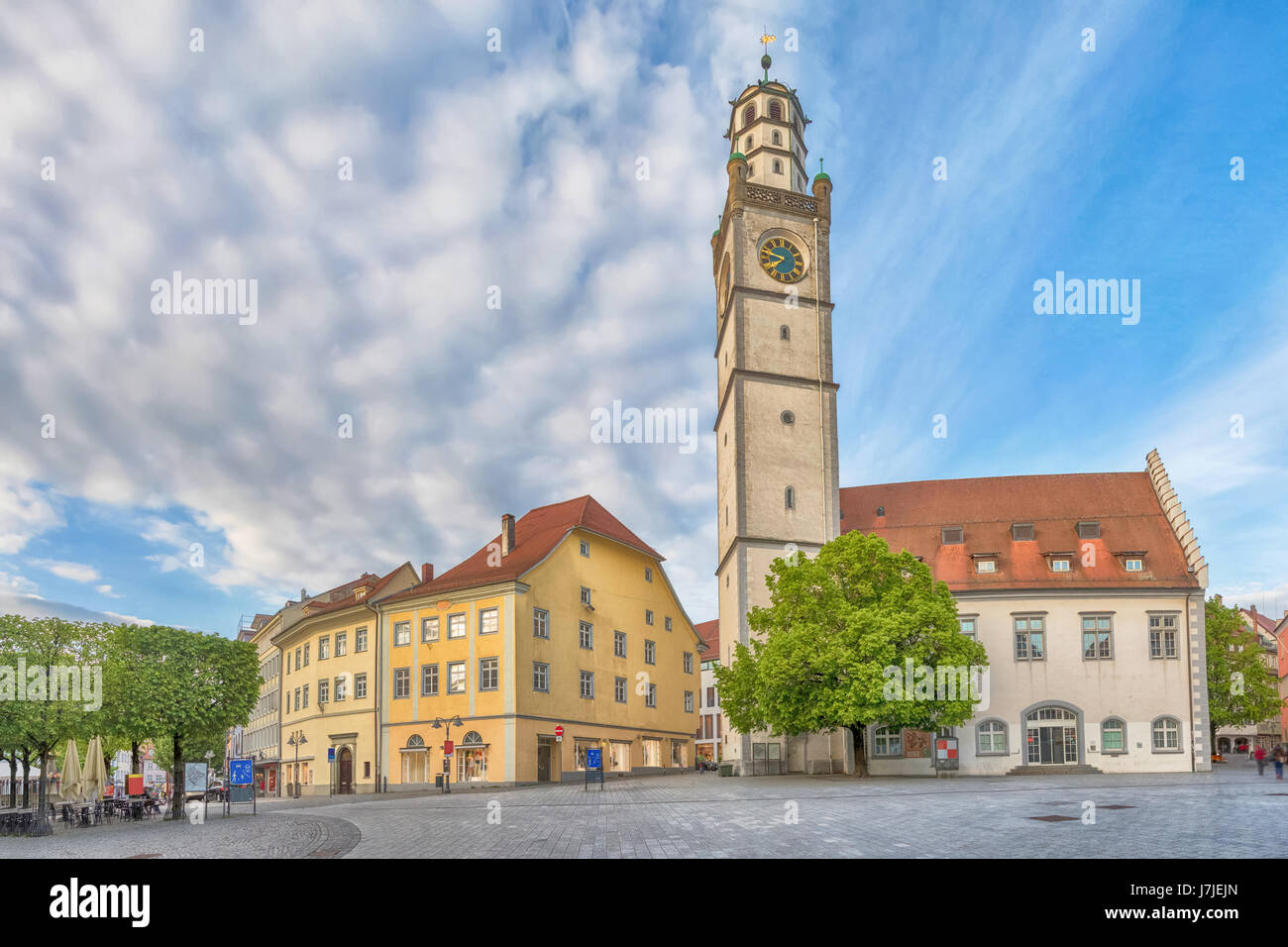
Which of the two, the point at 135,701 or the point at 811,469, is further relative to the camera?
the point at 811,469

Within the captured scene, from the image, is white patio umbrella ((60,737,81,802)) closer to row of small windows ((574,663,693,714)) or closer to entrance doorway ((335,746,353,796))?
entrance doorway ((335,746,353,796))

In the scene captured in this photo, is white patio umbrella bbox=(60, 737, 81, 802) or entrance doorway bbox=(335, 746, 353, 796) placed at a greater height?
white patio umbrella bbox=(60, 737, 81, 802)

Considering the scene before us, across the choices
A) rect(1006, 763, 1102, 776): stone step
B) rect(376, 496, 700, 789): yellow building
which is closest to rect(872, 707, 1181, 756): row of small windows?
rect(1006, 763, 1102, 776): stone step

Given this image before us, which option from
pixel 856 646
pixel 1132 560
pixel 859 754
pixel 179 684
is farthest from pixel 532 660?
pixel 1132 560

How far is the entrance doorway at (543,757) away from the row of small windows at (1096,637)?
20817 millimetres

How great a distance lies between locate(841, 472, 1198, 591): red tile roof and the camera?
47.5m

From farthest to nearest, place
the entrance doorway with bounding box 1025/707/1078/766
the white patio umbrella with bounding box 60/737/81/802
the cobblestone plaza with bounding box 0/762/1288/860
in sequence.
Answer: the entrance doorway with bounding box 1025/707/1078/766, the white patio umbrella with bounding box 60/737/81/802, the cobblestone plaza with bounding box 0/762/1288/860

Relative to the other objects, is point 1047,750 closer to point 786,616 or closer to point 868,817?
point 786,616

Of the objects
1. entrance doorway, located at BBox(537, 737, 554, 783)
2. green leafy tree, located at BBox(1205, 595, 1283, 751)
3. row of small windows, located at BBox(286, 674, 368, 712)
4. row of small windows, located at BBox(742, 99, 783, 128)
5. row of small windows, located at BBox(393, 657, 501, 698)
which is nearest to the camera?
row of small windows, located at BBox(393, 657, 501, 698)

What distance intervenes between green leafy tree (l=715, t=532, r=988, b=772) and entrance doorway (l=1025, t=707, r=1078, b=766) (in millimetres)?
6114

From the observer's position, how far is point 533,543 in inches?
2116
